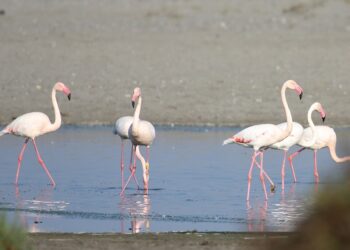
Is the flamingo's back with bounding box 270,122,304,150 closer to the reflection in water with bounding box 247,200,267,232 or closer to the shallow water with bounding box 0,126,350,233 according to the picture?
the shallow water with bounding box 0,126,350,233

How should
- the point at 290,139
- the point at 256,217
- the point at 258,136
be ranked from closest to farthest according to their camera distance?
the point at 256,217
the point at 258,136
the point at 290,139

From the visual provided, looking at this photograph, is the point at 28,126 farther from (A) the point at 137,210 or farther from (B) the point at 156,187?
(A) the point at 137,210

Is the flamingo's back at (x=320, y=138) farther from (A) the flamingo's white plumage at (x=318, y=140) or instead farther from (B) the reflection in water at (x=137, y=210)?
(B) the reflection in water at (x=137, y=210)

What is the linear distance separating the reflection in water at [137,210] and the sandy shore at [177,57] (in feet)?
22.1

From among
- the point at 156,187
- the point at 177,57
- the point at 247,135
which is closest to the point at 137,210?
the point at 156,187

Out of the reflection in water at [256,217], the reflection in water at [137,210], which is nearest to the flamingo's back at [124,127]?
the reflection in water at [137,210]

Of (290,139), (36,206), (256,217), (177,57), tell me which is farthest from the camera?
(177,57)

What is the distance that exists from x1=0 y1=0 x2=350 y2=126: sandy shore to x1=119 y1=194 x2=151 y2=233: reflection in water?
6738 millimetres

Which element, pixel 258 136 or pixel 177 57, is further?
pixel 177 57

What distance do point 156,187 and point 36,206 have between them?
6.39 ft

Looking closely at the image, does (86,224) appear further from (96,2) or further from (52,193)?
(96,2)

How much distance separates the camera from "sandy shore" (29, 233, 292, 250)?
734cm

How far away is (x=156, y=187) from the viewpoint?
11.6 meters

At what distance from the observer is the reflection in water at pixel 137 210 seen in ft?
28.7
